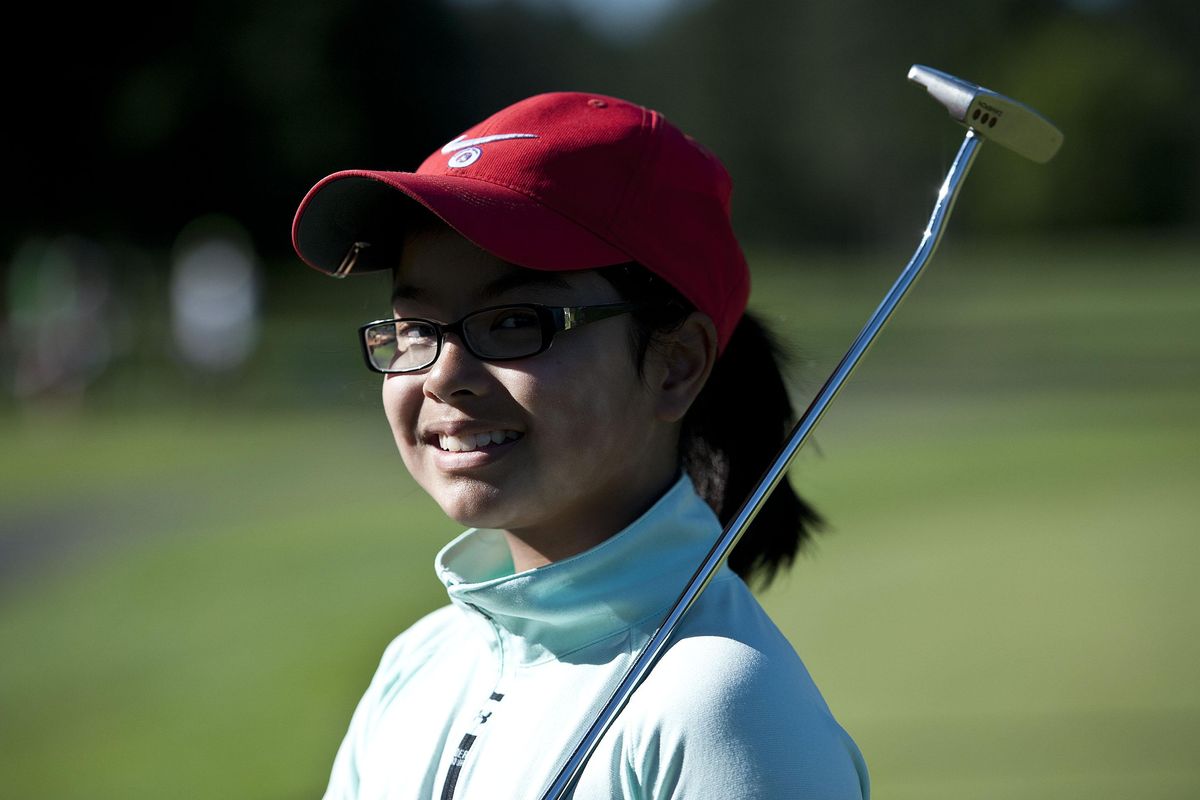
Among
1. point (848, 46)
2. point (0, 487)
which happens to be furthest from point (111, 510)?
point (848, 46)

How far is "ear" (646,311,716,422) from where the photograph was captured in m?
1.98

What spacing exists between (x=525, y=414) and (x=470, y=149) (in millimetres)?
387

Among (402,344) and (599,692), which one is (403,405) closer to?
(402,344)

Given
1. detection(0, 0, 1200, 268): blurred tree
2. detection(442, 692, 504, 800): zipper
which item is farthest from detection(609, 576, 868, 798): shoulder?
detection(0, 0, 1200, 268): blurred tree

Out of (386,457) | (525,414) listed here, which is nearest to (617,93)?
(386,457)

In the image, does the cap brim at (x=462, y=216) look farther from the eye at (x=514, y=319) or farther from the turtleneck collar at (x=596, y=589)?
the turtleneck collar at (x=596, y=589)

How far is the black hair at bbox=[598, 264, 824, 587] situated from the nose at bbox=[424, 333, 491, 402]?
1.39 ft

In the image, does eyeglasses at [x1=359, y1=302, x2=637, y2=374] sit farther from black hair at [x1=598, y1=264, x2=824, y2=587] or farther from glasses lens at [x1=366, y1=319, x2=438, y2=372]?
black hair at [x1=598, y1=264, x2=824, y2=587]

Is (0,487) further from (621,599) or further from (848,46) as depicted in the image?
(848,46)

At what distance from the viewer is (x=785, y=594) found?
23.0 feet

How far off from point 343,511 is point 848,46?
152 ft

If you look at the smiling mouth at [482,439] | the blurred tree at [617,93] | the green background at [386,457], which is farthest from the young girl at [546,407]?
the blurred tree at [617,93]

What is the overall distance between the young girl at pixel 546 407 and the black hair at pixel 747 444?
159 millimetres

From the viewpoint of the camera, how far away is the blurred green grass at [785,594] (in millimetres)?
5305
